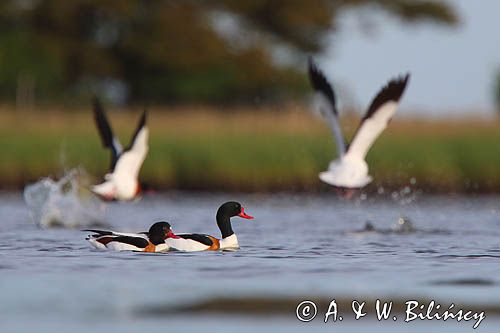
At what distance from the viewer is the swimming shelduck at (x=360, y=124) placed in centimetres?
1643

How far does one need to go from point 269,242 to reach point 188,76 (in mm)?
29679

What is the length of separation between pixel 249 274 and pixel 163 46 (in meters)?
31.5

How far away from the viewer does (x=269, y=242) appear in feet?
51.0

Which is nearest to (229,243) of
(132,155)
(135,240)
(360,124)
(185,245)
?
(185,245)

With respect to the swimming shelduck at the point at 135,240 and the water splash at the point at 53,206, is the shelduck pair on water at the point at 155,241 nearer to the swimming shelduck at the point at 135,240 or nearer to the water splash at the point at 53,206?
the swimming shelduck at the point at 135,240

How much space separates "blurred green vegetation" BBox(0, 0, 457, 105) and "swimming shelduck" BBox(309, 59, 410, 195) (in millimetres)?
25157

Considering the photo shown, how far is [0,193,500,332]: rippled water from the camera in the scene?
32.1 ft

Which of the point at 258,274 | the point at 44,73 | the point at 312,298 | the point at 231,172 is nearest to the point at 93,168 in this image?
the point at 231,172

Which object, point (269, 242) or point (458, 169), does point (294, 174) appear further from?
point (269, 242)

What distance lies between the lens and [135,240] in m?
13.7

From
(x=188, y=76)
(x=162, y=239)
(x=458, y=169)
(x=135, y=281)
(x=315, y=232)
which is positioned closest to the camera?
(x=135, y=281)

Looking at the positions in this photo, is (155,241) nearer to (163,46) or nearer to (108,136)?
(108,136)

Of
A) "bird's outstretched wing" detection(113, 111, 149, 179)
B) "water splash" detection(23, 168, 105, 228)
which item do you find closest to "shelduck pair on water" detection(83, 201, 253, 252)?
"water splash" detection(23, 168, 105, 228)

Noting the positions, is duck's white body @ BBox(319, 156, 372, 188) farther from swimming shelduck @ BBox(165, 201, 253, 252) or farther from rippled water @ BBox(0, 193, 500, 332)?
swimming shelduck @ BBox(165, 201, 253, 252)
